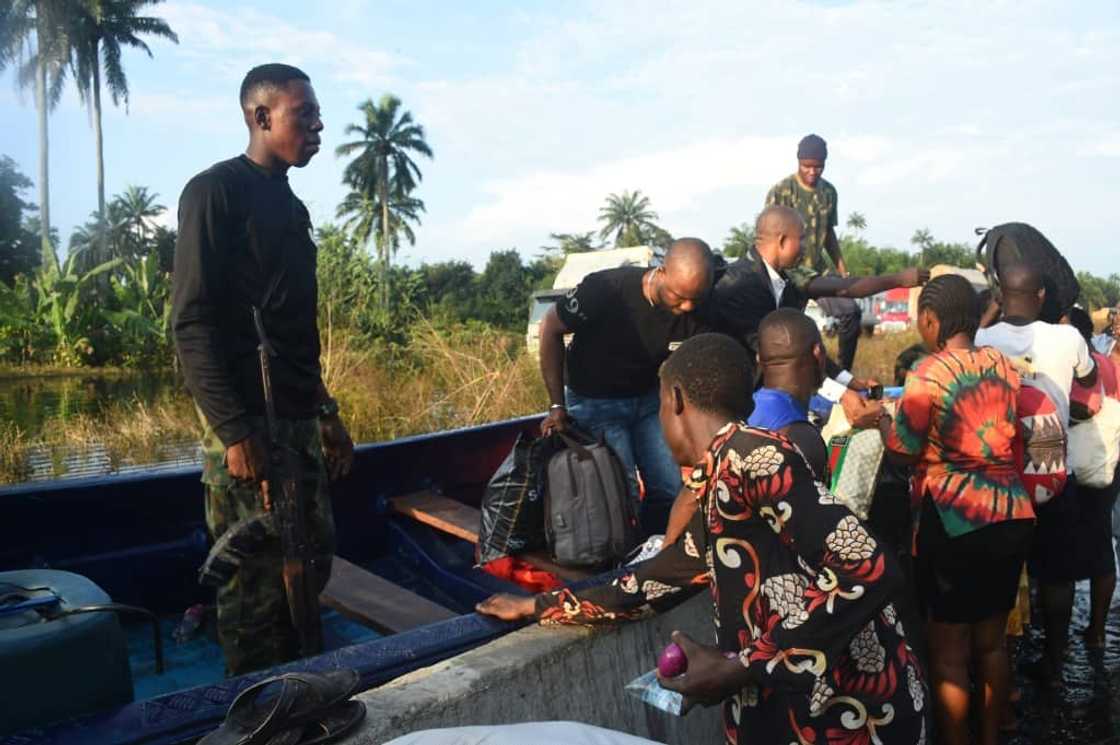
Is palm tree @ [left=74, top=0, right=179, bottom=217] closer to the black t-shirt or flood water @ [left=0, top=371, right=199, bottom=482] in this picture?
flood water @ [left=0, top=371, right=199, bottom=482]

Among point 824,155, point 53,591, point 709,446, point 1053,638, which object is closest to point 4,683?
point 53,591

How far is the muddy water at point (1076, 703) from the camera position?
11.6 ft

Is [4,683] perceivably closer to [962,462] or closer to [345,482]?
[345,482]

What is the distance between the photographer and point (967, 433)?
284cm

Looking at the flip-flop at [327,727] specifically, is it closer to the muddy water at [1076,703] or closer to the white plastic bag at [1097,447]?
the muddy water at [1076,703]

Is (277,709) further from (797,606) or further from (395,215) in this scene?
(395,215)

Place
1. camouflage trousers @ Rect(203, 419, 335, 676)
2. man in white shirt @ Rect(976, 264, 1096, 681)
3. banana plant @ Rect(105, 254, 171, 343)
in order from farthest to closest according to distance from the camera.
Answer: banana plant @ Rect(105, 254, 171, 343)
man in white shirt @ Rect(976, 264, 1096, 681)
camouflage trousers @ Rect(203, 419, 335, 676)

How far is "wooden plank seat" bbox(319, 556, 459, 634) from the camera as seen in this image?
3127mm

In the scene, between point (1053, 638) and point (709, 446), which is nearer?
point (709, 446)

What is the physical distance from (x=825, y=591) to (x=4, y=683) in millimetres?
1619

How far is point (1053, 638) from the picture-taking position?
4.04m

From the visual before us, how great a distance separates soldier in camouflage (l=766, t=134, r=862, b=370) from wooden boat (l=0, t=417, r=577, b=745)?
258 cm

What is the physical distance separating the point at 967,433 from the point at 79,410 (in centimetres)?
1343

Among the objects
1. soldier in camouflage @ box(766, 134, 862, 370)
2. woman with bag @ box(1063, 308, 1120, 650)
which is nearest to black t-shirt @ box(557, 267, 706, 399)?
woman with bag @ box(1063, 308, 1120, 650)
